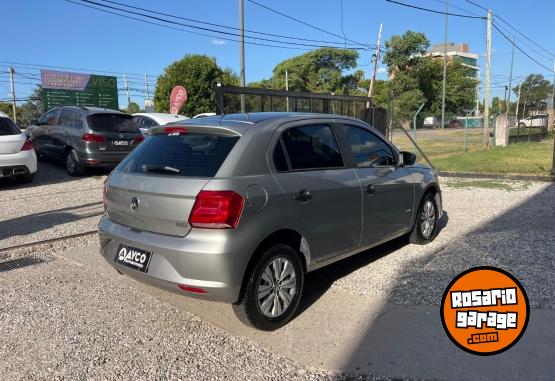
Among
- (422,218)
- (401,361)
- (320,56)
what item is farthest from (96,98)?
(320,56)

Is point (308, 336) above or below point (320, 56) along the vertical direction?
below

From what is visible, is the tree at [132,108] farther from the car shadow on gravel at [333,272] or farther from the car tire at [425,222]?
A: the car shadow on gravel at [333,272]

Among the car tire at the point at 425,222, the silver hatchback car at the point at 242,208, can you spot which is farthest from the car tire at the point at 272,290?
the car tire at the point at 425,222

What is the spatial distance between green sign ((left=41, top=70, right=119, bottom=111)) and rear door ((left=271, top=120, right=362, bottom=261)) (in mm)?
23916

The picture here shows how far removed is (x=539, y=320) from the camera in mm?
3740

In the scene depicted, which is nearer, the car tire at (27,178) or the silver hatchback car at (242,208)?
the silver hatchback car at (242,208)

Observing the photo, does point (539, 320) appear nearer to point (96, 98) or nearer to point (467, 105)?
point (96, 98)

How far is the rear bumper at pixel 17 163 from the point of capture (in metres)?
9.58

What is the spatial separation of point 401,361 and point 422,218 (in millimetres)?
2972

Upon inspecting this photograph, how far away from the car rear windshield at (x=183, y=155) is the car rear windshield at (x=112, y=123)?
25.4 ft

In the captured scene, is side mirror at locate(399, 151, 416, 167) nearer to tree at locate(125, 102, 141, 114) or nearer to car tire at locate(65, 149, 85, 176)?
car tire at locate(65, 149, 85, 176)

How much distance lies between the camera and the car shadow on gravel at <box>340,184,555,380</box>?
3.10 metres

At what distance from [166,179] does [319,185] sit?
1.28 meters

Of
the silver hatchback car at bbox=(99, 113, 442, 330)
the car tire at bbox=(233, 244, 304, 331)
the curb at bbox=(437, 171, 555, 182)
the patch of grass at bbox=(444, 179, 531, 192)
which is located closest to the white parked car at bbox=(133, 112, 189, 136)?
the patch of grass at bbox=(444, 179, 531, 192)
